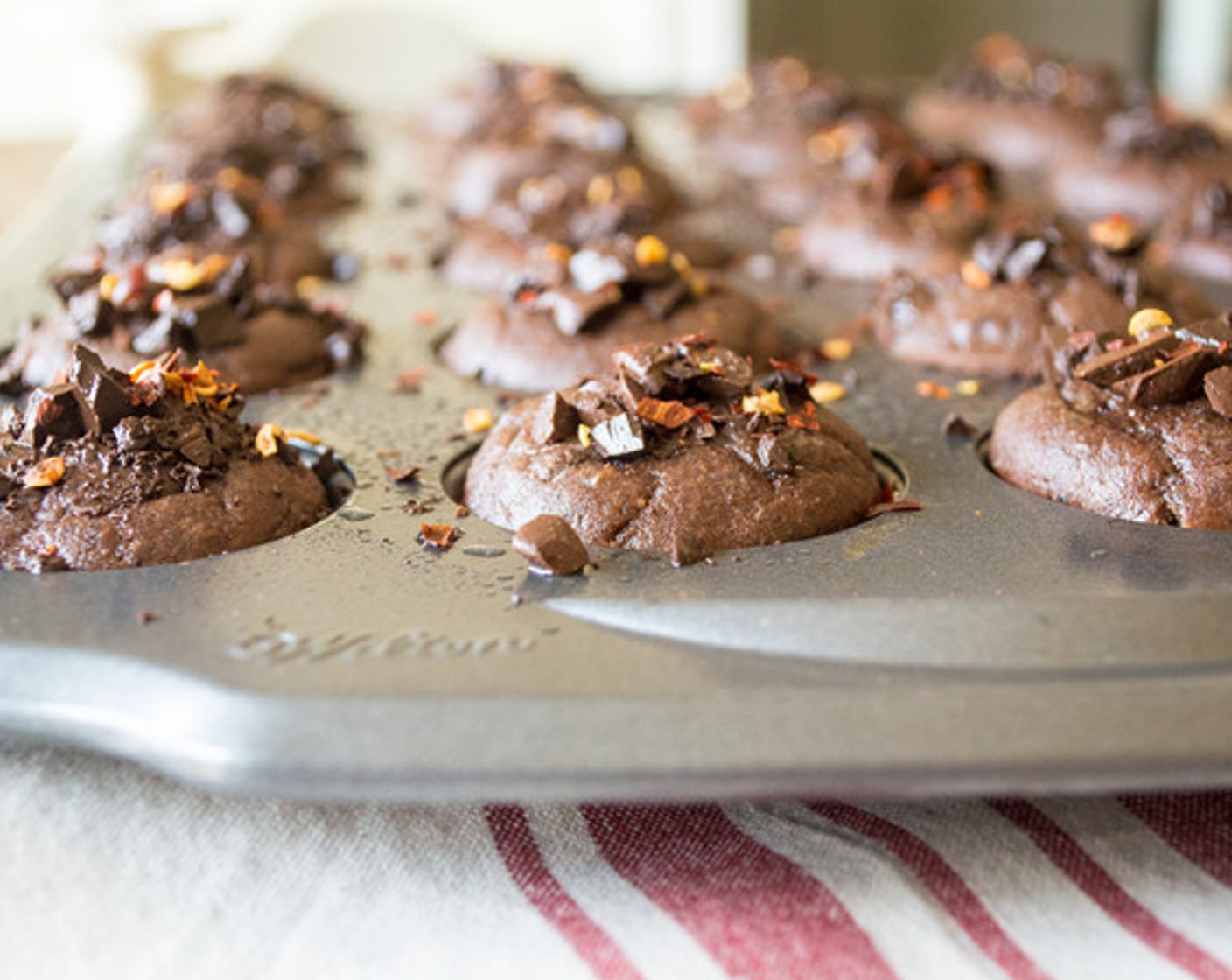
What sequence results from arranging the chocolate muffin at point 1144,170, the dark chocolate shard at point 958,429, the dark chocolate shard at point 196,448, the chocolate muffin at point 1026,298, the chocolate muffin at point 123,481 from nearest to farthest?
the chocolate muffin at point 123,481 → the dark chocolate shard at point 196,448 → the dark chocolate shard at point 958,429 → the chocolate muffin at point 1026,298 → the chocolate muffin at point 1144,170

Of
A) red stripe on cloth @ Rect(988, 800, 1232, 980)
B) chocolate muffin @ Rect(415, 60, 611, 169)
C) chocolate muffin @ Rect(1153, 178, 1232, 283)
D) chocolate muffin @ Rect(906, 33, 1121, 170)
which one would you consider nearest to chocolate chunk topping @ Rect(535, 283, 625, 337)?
red stripe on cloth @ Rect(988, 800, 1232, 980)

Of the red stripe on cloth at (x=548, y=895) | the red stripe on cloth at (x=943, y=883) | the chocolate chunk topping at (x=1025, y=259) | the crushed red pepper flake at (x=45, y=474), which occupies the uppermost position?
the chocolate chunk topping at (x=1025, y=259)

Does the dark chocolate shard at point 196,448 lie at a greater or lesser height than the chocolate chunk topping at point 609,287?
lesser

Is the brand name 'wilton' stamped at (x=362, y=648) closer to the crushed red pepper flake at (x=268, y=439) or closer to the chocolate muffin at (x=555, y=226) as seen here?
the crushed red pepper flake at (x=268, y=439)

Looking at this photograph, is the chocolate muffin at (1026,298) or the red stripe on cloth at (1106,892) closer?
the red stripe on cloth at (1106,892)

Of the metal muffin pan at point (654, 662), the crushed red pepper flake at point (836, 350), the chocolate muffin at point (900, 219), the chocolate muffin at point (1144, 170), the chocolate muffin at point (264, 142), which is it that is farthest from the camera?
the chocolate muffin at point (264, 142)

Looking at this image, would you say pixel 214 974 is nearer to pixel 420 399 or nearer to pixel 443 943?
pixel 443 943

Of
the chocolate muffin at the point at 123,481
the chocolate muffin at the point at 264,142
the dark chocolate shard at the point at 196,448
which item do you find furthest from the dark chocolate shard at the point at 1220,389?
the chocolate muffin at the point at 264,142

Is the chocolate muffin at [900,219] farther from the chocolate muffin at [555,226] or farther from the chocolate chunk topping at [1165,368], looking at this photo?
the chocolate chunk topping at [1165,368]
